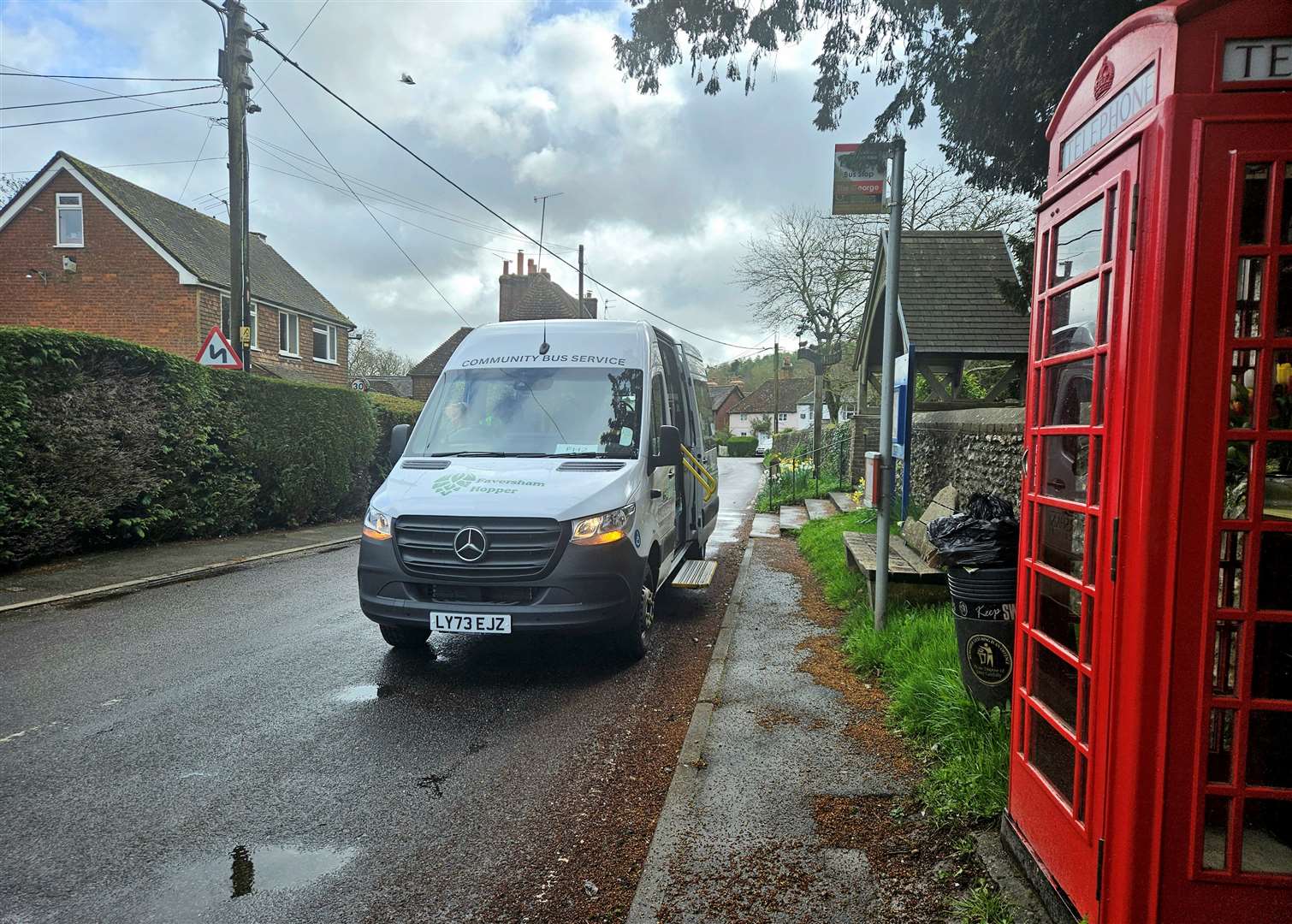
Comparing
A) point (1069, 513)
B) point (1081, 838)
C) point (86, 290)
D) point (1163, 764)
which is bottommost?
point (1081, 838)

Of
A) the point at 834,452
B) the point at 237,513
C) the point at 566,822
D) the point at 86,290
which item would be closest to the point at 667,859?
the point at 566,822

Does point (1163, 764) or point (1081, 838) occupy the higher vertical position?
point (1163, 764)

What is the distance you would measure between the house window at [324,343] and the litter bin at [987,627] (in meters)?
29.6

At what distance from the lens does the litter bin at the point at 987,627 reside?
12.8 ft

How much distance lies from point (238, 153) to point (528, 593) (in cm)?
1136

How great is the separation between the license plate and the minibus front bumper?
0.03 meters

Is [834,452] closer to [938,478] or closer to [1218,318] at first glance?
[938,478]

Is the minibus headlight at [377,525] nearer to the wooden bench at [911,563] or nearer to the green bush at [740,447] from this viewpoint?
the wooden bench at [911,563]

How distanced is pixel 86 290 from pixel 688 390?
22.0 metres

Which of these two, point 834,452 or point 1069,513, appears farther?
point 834,452

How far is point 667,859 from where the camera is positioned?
10.5 feet

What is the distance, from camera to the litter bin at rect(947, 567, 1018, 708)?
3.89 m

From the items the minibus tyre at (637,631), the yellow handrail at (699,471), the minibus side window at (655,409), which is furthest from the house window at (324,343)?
the minibus tyre at (637,631)

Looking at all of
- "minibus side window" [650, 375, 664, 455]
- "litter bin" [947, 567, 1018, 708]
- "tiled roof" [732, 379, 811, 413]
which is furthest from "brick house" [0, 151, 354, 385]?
"tiled roof" [732, 379, 811, 413]
